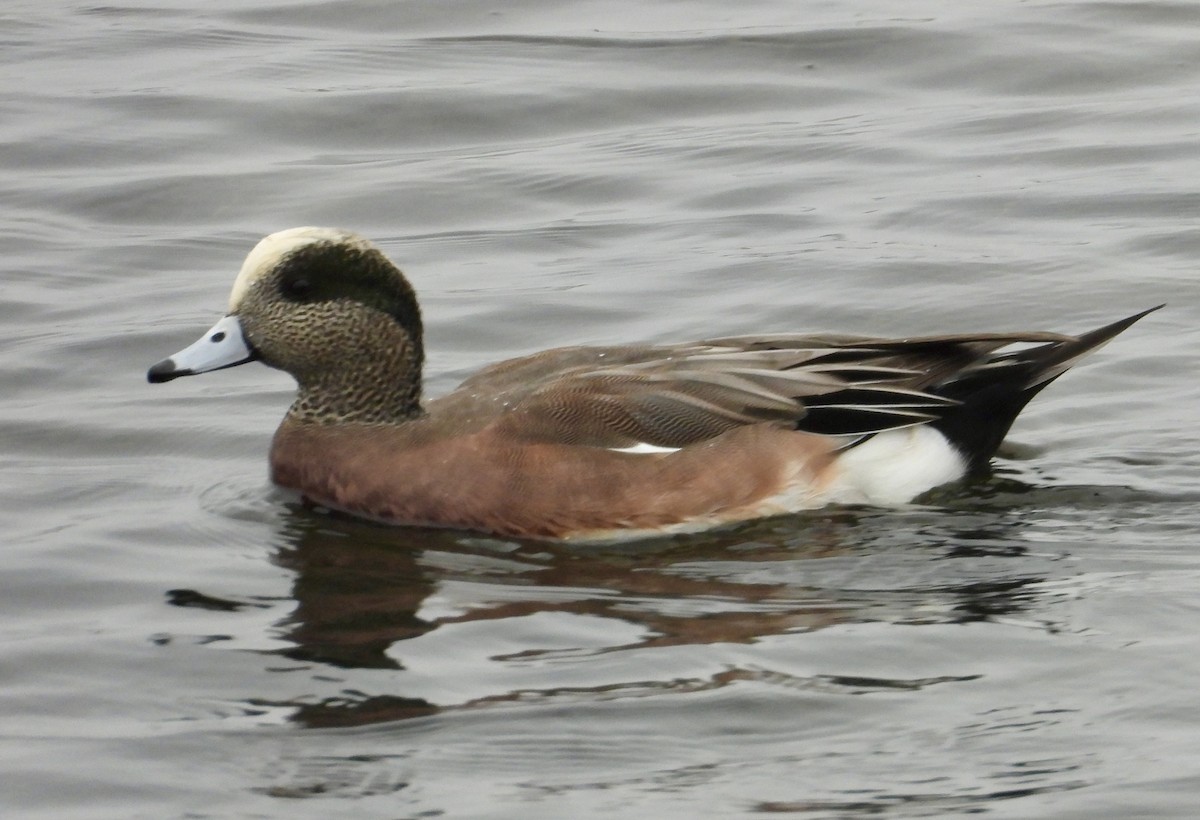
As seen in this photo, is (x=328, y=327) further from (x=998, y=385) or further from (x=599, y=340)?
(x=998, y=385)

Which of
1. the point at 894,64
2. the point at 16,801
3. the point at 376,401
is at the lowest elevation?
the point at 16,801

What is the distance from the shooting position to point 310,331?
21.7 ft

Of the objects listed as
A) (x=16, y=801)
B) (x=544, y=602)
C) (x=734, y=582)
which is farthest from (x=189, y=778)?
(x=734, y=582)

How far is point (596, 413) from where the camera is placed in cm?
627

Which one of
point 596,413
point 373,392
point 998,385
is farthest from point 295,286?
point 998,385

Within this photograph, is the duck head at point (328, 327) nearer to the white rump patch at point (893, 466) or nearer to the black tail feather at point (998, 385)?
the white rump patch at point (893, 466)

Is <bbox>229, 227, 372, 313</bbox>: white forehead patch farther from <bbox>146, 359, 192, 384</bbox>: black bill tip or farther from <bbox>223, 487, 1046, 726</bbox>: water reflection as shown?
<bbox>223, 487, 1046, 726</bbox>: water reflection

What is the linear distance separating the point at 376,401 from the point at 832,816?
2.75 m

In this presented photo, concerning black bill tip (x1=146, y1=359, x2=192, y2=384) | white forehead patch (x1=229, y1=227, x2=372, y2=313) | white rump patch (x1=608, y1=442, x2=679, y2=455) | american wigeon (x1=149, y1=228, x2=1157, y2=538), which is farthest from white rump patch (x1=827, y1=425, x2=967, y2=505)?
black bill tip (x1=146, y1=359, x2=192, y2=384)

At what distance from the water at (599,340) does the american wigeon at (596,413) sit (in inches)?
5.0

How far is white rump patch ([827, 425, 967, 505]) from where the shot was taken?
6.47 metres

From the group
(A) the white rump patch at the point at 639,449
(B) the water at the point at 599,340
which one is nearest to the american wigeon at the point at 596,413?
(A) the white rump patch at the point at 639,449

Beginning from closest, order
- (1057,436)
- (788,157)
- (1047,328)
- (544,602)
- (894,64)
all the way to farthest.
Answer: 1. (544,602)
2. (1057,436)
3. (1047,328)
4. (788,157)
5. (894,64)

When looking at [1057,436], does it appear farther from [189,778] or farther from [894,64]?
[894,64]
